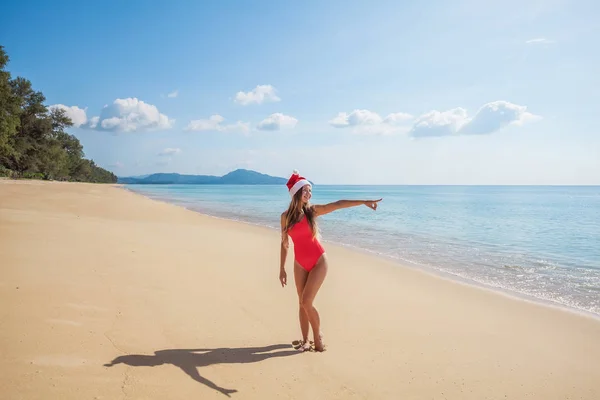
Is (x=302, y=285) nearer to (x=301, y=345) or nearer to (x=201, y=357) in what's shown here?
(x=301, y=345)

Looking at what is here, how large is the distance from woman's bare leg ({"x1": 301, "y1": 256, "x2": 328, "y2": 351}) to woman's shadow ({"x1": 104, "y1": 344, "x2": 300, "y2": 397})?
12.6 inches

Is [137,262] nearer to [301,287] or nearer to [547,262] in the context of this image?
[301,287]

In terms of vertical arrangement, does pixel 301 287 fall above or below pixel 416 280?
above

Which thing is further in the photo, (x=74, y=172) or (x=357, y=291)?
(x=74, y=172)

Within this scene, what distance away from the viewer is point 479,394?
3.68 meters

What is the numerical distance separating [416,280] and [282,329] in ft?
15.9

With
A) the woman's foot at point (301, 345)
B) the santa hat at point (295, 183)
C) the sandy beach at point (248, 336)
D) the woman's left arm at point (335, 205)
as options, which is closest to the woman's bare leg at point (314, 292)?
the woman's foot at point (301, 345)

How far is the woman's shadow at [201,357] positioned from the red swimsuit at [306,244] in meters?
1.13

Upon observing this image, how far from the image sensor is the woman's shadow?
3535 millimetres

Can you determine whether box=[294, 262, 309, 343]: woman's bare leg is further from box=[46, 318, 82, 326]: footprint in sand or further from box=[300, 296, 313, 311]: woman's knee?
box=[46, 318, 82, 326]: footprint in sand

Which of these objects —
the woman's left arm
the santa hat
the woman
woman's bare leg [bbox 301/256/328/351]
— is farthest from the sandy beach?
the santa hat

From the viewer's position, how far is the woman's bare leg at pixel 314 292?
13.9 ft

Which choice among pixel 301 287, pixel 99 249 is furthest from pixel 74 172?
pixel 301 287

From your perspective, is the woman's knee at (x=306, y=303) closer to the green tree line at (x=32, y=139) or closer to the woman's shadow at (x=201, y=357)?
the woman's shadow at (x=201, y=357)
